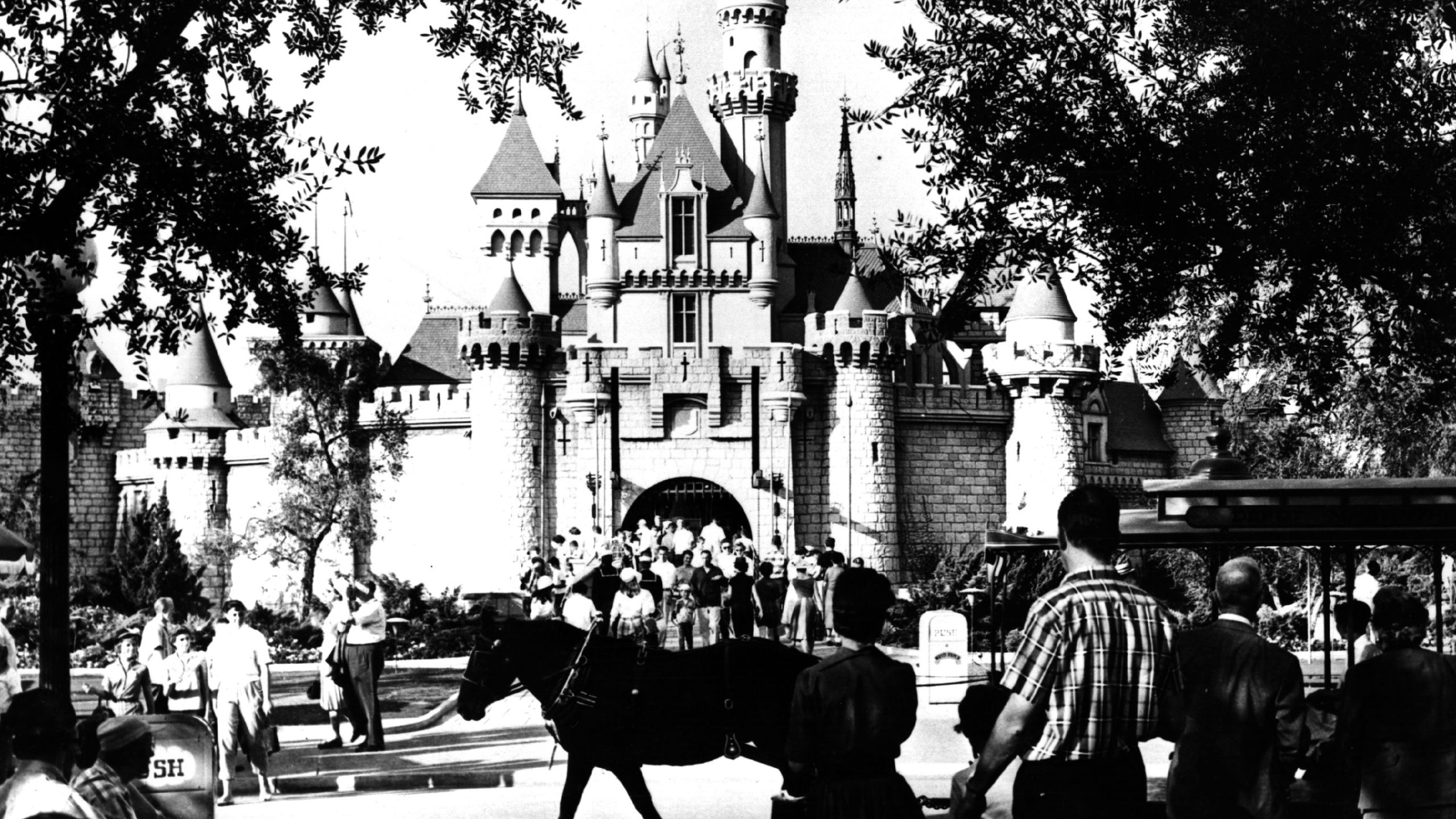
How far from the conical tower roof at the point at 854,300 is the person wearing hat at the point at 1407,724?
47084 mm

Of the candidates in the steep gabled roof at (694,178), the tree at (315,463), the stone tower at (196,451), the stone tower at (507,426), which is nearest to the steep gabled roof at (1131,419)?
the steep gabled roof at (694,178)

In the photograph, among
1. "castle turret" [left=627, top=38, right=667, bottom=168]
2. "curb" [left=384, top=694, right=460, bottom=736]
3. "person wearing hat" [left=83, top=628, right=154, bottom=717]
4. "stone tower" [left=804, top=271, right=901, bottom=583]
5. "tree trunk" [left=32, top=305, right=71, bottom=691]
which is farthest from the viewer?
"castle turret" [left=627, top=38, right=667, bottom=168]

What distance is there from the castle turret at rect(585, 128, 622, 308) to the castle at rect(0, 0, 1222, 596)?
73mm

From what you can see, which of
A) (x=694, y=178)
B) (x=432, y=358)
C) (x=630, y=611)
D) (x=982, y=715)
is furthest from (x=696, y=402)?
(x=982, y=715)

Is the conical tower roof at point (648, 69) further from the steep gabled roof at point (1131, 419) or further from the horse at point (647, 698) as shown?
the horse at point (647, 698)

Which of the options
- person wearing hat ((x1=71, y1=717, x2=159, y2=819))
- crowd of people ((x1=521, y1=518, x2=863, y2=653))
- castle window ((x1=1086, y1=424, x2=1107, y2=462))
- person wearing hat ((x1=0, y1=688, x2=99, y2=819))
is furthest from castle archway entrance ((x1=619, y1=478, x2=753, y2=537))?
person wearing hat ((x1=0, y1=688, x2=99, y2=819))

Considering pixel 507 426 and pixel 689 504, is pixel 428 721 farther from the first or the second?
Result: pixel 689 504

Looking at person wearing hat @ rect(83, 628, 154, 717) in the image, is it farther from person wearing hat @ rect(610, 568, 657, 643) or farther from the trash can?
the trash can

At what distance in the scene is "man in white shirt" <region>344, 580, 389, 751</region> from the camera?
57.0ft

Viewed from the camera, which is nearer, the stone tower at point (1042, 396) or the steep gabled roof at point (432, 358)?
the stone tower at point (1042, 396)

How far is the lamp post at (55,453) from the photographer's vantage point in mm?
11219

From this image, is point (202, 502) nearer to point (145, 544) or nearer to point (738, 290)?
point (145, 544)

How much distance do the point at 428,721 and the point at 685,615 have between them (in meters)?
6.73

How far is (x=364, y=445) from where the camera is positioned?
56.1 metres
